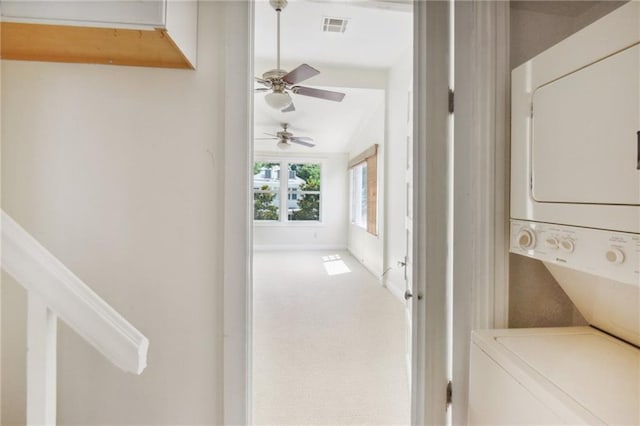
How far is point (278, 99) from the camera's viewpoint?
2949 millimetres

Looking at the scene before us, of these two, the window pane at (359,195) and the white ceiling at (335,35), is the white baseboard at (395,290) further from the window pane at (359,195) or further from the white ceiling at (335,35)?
the white ceiling at (335,35)

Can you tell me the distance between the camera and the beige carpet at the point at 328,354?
6.28 ft

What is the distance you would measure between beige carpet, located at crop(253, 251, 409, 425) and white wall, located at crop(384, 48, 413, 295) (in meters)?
0.37

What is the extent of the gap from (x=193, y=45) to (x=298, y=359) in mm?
2240

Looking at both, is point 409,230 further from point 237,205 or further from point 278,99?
point 278,99

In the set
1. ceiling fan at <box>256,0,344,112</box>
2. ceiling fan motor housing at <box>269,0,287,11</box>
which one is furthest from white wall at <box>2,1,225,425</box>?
ceiling fan at <box>256,0,344,112</box>

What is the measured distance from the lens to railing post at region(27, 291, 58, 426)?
1.89 ft

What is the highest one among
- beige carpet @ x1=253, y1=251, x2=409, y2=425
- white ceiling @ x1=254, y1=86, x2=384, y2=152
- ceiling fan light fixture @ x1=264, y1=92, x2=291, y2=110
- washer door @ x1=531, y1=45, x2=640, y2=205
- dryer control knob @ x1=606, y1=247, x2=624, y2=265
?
white ceiling @ x1=254, y1=86, x2=384, y2=152

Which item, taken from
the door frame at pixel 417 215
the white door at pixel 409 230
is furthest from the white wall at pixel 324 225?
the door frame at pixel 417 215

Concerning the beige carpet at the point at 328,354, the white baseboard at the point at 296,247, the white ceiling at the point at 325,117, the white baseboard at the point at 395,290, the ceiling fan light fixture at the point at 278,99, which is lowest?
the beige carpet at the point at 328,354

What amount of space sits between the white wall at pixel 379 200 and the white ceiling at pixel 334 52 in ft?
0.50

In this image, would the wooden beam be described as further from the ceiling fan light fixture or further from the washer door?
the ceiling fan light fixture

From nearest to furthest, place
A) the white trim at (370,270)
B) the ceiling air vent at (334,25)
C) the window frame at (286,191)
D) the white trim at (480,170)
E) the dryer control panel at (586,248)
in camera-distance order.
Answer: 1. the dryer control panel at (586,248)
2. the white trim at (480,170)
3. the ceiling air vent at (334,25)
4. the white trim at (370,270)
5. the window frame at (286,191)

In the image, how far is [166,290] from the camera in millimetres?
1229
